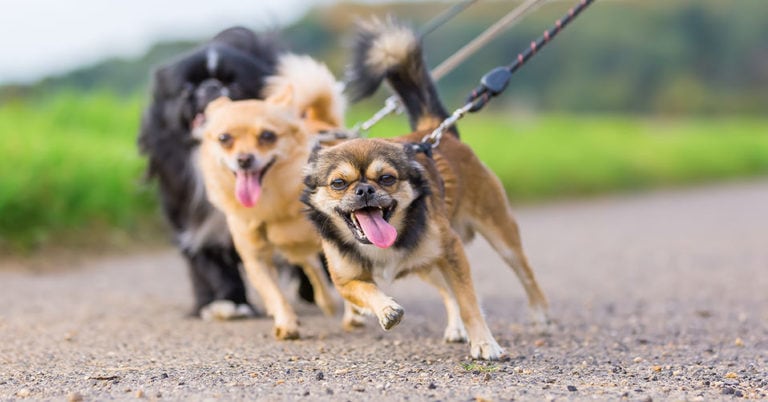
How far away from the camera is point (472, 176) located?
4695 millimetres

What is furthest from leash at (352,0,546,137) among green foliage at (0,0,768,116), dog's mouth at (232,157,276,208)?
green foliage at (0,0,768,116)

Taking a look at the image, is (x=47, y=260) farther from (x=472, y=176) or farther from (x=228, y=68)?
(x=472, y=176)

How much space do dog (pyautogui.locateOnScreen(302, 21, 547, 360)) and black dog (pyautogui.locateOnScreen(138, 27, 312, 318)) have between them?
1223 millimetres

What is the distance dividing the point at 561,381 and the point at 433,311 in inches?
88.2

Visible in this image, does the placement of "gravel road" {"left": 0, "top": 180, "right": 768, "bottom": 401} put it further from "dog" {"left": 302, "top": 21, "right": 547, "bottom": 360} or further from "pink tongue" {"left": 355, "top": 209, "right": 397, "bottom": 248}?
"pink tongue" {"left": 355, "top": 209, "right": 397, "bottom": 248}

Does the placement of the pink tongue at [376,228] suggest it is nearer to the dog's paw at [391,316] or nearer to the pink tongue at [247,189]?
the dog's paw at [391,316]

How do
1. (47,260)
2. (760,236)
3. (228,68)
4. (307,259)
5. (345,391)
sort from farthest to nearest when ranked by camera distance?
(760,236), (47,260), (228,68), (307,259), (345,391)

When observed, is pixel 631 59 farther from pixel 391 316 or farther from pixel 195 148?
pixel 391 316

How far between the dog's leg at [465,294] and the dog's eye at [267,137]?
1.12 meters

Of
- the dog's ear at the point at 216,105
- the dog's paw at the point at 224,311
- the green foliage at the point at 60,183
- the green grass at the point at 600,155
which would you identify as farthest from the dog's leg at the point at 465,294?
the green grass at the point at 600,155

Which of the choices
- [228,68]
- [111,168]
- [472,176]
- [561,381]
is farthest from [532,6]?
[111,168]

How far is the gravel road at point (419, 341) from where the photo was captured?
141 inches

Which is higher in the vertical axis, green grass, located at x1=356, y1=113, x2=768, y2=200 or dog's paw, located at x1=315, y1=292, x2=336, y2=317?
green grass, located at x1=356, y1=113, x2=768, y2=200

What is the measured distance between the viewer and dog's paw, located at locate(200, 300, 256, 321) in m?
5.61
